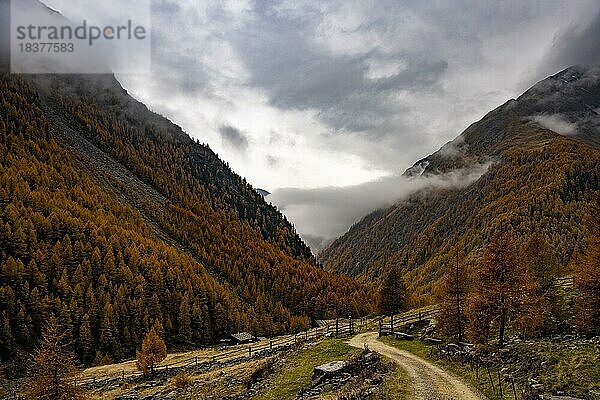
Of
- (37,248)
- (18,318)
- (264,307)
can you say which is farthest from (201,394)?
(264,307)

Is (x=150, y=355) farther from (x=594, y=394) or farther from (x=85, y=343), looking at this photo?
(x=594, y=394)

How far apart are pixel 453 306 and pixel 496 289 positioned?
40.7 ft

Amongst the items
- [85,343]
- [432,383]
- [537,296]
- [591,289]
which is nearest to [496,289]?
[537,296]

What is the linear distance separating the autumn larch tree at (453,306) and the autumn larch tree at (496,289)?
843 cm

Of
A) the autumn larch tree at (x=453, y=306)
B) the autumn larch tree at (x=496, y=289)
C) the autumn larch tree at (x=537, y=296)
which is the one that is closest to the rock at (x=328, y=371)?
the autumn larch tree at (x=496, y=289)

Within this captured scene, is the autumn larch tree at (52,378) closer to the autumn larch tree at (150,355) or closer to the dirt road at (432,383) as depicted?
the autumn larch tree at (150,355)

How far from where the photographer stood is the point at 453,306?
Result: 51.2 metres

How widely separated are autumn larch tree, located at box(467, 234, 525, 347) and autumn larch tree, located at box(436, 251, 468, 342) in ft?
27.6

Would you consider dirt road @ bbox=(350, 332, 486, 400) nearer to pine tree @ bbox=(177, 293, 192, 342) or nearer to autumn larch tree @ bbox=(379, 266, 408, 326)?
autumn larch tree @ bbox=(379, 266, 408, 326)

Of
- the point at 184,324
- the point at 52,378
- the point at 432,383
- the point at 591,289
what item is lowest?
the point at 184,324

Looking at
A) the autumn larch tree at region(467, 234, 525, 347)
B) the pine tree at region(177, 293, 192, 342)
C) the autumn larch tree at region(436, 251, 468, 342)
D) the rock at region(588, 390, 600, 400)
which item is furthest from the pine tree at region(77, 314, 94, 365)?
the rock at region(588, 390, 600, 400)

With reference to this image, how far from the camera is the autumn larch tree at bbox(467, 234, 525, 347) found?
129 feet

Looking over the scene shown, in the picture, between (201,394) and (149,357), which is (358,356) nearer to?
(201,394)

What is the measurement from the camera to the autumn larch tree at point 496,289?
39438 millimetres
